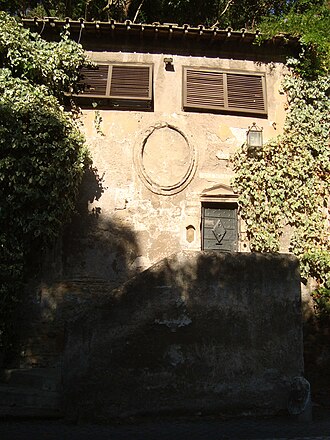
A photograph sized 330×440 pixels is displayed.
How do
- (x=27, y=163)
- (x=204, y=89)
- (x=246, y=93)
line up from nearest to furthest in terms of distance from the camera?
(x=27, y=163) → (x=204, y=89) → (x=246, y=93)

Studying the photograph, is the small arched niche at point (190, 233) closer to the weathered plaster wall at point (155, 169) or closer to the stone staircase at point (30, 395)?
the weathered plaster wall at point (155, 169)

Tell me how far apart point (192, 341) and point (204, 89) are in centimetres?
554

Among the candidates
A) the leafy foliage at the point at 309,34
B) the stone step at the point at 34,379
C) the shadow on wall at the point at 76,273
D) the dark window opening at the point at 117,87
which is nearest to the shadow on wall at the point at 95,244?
the shadow on wall at the point at 76,273

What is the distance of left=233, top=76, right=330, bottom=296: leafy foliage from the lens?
27.4ft

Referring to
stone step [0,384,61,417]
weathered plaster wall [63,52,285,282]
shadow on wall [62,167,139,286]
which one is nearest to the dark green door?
weathered plaster wall [63,52,285,282]

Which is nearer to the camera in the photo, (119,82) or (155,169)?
(155,169)

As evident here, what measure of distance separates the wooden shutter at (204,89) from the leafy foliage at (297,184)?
1.17m

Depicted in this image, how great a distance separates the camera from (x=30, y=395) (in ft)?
17.3

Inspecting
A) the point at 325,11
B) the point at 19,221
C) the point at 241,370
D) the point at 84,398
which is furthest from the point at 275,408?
the point at 325,11

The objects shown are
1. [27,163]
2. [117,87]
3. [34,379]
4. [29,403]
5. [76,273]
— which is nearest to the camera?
[29,403]

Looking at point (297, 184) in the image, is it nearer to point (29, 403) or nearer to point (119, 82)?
point (119, 82)

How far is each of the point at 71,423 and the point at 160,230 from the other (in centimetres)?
411

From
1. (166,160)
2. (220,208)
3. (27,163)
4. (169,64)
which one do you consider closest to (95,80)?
(169,64)

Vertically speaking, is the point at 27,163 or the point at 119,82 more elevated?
the point at 119,82
